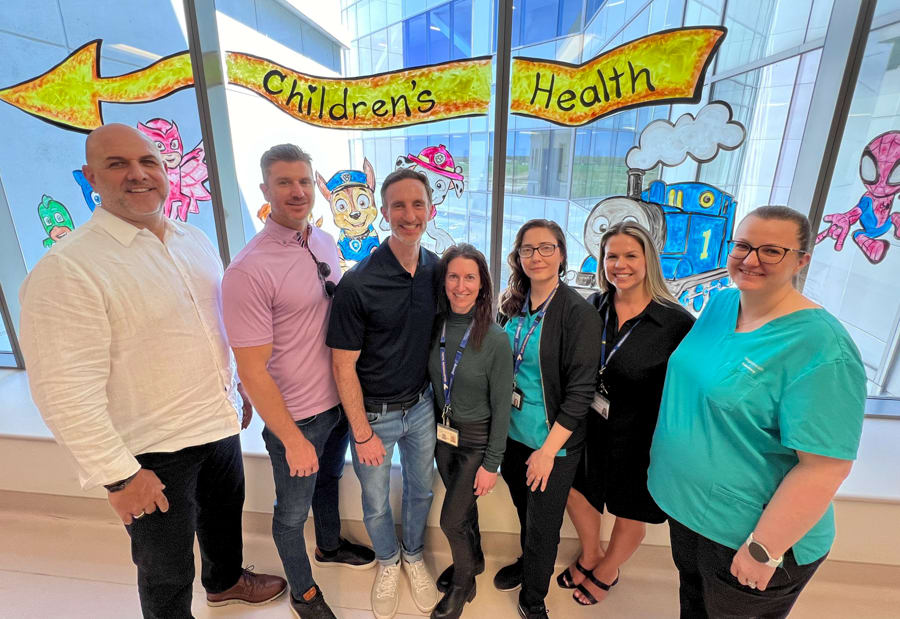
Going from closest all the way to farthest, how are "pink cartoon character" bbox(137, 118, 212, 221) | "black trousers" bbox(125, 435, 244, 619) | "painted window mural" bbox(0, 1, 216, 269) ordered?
"black trousers" bbox(125, 435, 244, 619) < "painted window mural" bbox(0, 1, 216, 269) < "pink cartoon character" bbox(137, 118, 212, 221)

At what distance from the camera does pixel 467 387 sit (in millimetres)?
1437

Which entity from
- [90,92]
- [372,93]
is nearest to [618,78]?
[372,93]

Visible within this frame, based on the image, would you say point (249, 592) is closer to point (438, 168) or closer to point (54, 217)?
point (438, 168)

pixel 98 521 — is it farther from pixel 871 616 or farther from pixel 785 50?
pixel 785 50

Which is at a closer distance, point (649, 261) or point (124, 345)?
point (124, 345)

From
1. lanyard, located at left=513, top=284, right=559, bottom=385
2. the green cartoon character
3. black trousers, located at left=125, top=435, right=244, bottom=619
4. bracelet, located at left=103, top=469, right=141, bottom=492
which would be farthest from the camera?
the green cartoon character

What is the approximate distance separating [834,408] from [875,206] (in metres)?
1.82

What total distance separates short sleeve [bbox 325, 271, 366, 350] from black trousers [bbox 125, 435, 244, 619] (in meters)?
0.64

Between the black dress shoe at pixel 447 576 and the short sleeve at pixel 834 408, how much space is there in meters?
1.43

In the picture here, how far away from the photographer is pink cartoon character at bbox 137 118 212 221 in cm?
227

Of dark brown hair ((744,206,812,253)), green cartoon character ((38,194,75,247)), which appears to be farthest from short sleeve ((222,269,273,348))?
green cartoon character ((38,194,75,247))

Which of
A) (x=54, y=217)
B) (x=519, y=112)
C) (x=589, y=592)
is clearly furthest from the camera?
(x=54, y=217)

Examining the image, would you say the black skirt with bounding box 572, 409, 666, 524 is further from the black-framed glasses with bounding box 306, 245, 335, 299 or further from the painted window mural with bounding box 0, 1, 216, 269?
the painted window mural with bounding box 0, 1, 216, 269

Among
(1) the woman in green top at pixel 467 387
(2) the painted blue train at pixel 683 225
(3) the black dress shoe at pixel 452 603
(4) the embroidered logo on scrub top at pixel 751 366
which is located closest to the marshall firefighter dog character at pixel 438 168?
(2) the painted blue train at pixel 683 225
